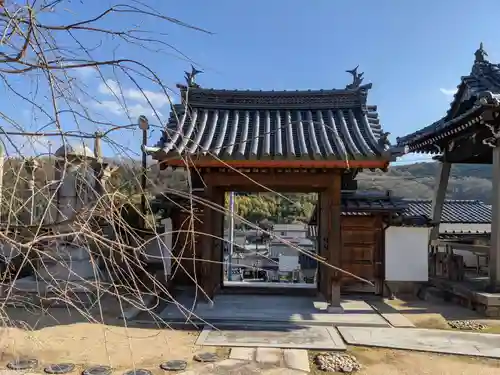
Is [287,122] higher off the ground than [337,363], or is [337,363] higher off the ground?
[287,122]

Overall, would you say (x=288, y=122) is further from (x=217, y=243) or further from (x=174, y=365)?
Answer: (x=174, y=365)

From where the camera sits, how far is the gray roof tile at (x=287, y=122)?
7.15 m

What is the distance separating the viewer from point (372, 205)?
9.11 metres

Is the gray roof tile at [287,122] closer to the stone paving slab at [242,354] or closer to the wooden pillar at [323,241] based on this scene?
the wooden pillar at [323,241]

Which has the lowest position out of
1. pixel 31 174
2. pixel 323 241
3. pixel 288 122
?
pixel 323 241

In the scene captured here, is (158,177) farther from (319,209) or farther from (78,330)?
(319,209)

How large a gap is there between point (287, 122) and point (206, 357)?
525 cm

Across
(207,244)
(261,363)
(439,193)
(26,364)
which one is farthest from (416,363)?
(439,193)

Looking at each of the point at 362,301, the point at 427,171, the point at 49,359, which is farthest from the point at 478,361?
the point at 427,171

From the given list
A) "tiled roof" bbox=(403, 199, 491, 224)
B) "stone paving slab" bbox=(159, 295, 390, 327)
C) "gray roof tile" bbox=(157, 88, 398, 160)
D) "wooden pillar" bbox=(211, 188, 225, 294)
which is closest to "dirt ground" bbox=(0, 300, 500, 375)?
"stone paving slab" bbox=(159, 295, 390, 327)

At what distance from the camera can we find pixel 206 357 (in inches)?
199

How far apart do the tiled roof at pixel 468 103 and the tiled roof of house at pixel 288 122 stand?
3.35ft

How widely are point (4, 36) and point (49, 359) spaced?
4651 millimetres

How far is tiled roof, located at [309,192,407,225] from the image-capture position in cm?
902
